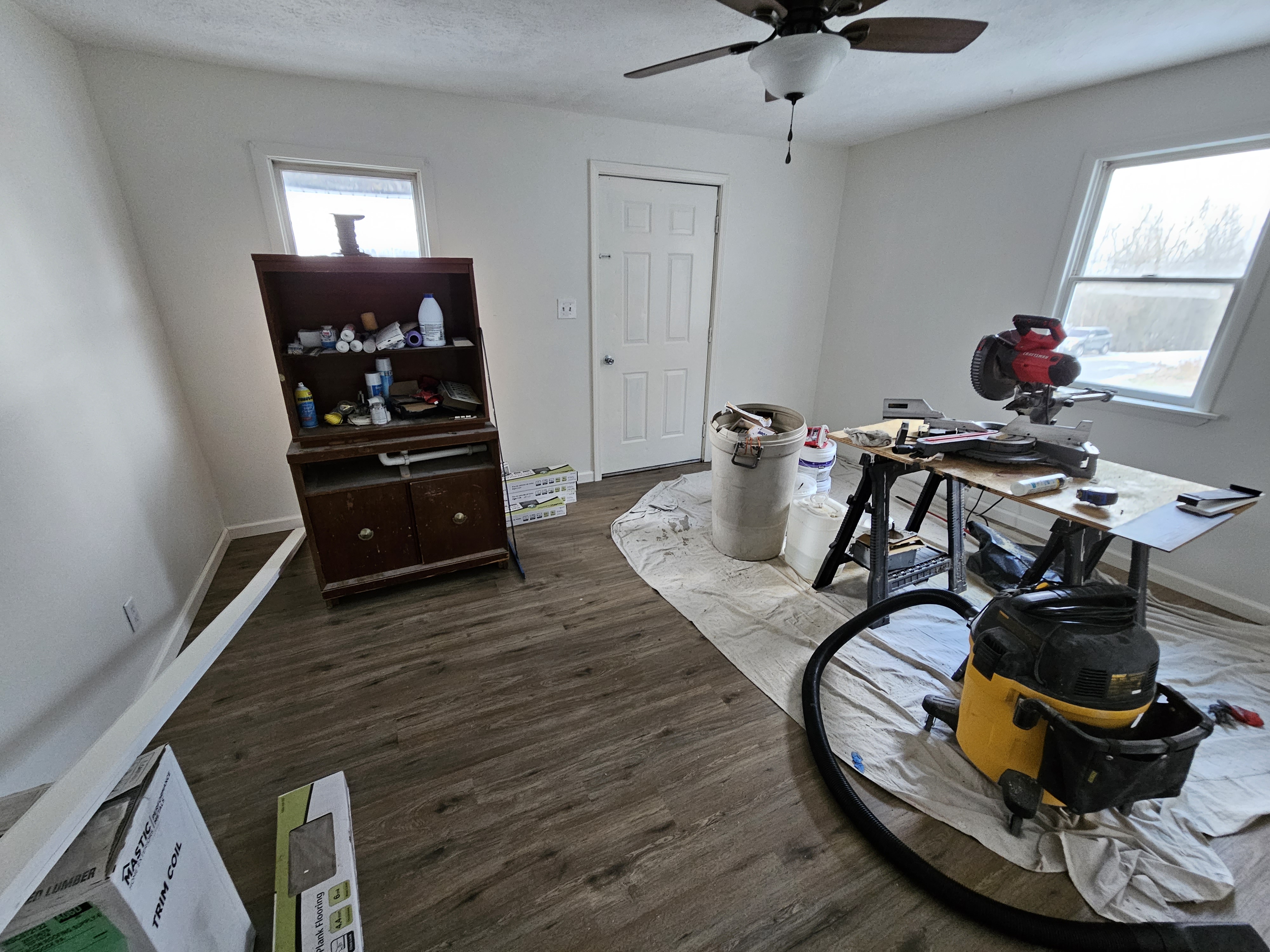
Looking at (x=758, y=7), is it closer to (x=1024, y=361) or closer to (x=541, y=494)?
(x=1024, y=361)

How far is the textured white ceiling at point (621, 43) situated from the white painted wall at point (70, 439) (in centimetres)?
45

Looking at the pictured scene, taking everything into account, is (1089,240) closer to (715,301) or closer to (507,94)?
(715,301)

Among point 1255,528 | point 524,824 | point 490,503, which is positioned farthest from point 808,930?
point 1255,528

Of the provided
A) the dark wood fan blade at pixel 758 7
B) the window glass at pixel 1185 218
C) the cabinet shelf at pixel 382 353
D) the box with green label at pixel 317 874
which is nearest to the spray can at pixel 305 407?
the cabinet shelf at pixel 382 353

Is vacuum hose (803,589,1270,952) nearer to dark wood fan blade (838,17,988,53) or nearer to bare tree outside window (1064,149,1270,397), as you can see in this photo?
dark wood fan blade (838,17,988,53)

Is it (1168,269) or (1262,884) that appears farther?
(1168,269)

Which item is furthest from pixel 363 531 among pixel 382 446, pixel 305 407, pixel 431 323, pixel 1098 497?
pixel 1098 497

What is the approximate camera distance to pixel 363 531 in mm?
2320

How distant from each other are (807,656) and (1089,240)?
2605mm

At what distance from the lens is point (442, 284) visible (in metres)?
2.60

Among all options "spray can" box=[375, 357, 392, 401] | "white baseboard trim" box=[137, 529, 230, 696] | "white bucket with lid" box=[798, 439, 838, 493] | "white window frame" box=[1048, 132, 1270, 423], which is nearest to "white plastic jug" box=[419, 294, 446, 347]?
"spray can" box=[375, 357, 392, 401]

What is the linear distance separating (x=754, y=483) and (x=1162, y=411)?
6.41ft

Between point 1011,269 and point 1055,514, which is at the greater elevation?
point 1011,269

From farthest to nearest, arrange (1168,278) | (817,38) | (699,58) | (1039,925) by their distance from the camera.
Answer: (1168,278), (699,58), (817,38), (1039,925)
